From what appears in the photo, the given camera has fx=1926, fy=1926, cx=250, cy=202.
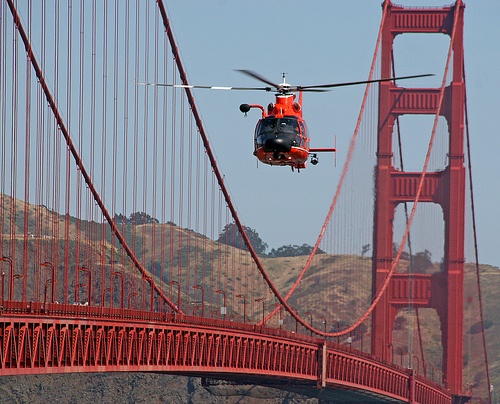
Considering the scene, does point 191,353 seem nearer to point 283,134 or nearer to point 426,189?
point 283,134

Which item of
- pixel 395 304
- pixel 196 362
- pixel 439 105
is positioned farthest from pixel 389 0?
pixel 196 362

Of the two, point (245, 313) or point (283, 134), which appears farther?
point (245, 313)

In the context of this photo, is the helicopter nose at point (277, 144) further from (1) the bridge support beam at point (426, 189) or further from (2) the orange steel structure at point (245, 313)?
(1) the bridge support beam at point (426, 189)

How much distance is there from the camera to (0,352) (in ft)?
210

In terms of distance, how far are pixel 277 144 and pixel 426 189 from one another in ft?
249

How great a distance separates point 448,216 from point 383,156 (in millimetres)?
6054

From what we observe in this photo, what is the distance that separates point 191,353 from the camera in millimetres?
90188

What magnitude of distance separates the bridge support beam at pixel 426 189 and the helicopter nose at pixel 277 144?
6921 cm

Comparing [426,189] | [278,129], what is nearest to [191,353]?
[278,129]

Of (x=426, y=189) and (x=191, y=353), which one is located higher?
(x=426, y=189)

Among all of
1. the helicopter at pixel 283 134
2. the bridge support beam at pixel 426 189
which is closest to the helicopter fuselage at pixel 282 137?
the helicopter at pixel 283 134

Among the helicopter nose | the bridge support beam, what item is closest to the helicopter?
the helicopter nose

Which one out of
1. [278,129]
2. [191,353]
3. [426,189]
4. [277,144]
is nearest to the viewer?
[277,144]

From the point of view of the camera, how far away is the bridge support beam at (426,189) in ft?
428
